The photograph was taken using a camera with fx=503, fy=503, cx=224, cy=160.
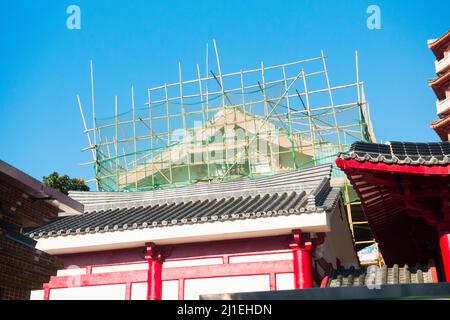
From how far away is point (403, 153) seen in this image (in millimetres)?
9219

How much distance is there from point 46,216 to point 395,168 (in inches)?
244

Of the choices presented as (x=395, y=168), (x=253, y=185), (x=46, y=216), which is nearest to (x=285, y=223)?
(x=395, y=168)

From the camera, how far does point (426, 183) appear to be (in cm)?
918

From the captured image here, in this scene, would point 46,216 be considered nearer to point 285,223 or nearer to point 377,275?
point 285,223

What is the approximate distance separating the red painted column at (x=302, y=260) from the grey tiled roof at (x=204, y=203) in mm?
656

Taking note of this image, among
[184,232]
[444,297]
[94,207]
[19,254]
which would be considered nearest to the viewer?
[444,297]

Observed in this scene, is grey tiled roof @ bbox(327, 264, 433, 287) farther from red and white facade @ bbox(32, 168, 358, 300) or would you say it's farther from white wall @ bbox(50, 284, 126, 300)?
white wall @ bbox(50, 284, 126, 300)

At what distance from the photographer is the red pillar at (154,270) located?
468 inches

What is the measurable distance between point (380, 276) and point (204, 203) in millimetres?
5629

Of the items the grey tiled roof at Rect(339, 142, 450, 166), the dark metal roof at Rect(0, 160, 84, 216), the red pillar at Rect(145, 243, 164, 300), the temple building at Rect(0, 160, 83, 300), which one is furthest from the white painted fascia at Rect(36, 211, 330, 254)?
the temple building at Rect(0, 160, 83, 300)

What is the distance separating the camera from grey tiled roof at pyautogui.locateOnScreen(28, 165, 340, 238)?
1182cm

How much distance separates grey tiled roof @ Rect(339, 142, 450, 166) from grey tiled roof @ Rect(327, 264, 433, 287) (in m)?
2.84

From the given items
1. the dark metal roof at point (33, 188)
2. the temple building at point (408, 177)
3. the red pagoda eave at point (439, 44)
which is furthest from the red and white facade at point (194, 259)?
the red pagoda eave at point (439, 44)

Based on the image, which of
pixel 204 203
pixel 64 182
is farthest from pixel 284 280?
pixel 64 182
